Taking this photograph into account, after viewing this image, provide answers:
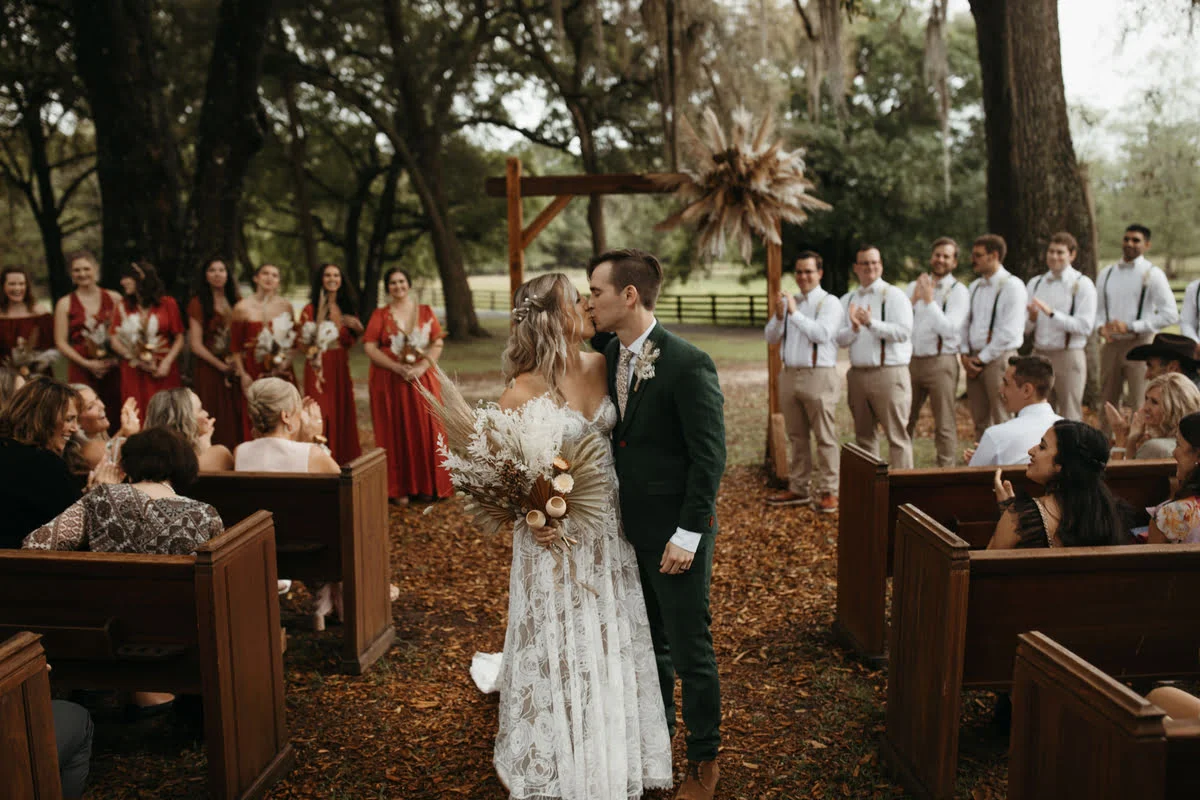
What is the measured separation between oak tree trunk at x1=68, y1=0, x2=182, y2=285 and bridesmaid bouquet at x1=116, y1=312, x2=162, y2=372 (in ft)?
10.4

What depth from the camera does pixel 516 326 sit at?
3363 millimetres

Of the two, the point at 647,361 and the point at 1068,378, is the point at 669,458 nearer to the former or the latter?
the point at 647,361

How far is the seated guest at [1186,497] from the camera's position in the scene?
147 inches

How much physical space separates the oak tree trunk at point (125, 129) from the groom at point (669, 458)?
939cm

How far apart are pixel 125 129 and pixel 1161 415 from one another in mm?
11000

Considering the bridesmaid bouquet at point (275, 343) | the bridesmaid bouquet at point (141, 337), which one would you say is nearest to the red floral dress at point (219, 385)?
the bridesmaid bouquet at point (141, 337)

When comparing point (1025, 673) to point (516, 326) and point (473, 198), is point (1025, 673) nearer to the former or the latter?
point (516, 326)

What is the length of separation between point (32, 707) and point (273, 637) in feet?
4.40

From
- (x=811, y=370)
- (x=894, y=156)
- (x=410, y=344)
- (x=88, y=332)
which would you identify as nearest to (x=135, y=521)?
(x=410, y=344)

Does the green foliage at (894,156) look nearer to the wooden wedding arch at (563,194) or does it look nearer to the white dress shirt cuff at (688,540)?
the wooden wedding arch at (563,194)

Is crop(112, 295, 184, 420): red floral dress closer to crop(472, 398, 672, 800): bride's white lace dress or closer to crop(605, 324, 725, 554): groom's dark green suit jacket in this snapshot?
crop(472, 398, 672, 800): bride's white lace dress

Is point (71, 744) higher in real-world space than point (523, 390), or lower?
lower

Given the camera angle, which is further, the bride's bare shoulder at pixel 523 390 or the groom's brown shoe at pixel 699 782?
the groom's brown shoe at pixel 699 782

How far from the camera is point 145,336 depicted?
8.23 meters
